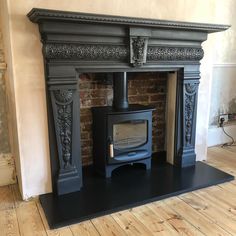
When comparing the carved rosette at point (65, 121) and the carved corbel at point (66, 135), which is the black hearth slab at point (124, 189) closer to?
the carved corbel at point (66, 135)

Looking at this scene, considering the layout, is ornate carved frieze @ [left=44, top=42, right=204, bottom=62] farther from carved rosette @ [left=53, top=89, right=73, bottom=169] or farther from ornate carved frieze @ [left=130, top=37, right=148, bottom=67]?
carved rosette @ [left=53, top=89, right=73, bottom=169]

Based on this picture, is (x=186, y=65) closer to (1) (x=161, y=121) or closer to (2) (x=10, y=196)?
(1) (x=161, y=121)

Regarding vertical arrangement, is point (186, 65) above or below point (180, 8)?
below

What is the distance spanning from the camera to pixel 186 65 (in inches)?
93.4

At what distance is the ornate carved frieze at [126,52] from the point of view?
1.83 m

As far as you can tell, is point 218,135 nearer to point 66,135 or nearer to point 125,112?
point 125,112

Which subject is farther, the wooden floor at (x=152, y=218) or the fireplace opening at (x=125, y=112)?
the fireplace opening at (x=125, y=112)

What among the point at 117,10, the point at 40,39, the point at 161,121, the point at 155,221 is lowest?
the point at 155,221

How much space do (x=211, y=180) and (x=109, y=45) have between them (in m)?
1.42

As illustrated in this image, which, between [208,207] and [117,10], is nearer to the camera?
[208,207]

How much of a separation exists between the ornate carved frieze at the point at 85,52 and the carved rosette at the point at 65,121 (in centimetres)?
26

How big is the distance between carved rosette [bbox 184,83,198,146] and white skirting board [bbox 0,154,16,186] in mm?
1617

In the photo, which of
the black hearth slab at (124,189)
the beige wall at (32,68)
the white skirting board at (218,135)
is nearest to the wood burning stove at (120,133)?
the black hearth slab at (124,189)

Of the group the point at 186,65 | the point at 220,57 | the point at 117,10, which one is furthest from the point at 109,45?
the point at 220,57
